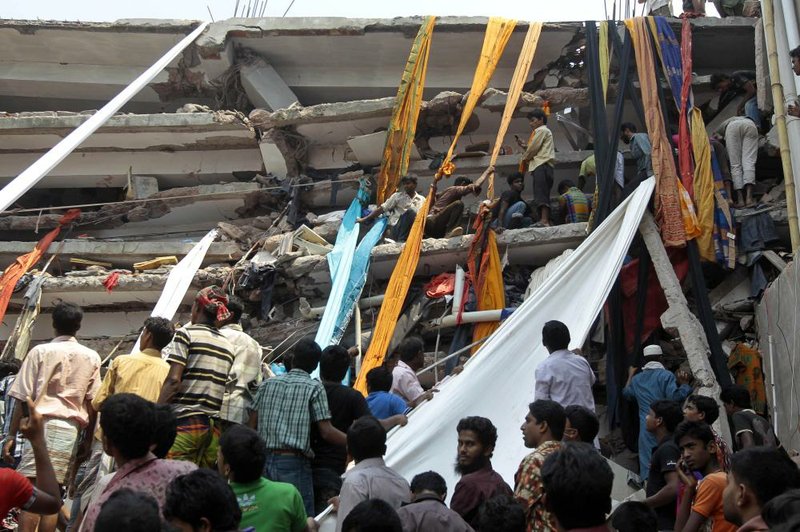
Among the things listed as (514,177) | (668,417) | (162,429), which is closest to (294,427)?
(162,429)

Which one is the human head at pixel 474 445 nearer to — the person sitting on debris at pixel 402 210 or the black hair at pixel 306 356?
the black hair at pixel 306 356

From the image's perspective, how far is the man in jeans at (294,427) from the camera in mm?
5461

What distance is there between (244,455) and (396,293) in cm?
535

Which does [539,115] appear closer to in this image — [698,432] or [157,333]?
[157,333]

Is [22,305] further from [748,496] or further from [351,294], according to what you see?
[748,496]

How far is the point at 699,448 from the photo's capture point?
206 inches

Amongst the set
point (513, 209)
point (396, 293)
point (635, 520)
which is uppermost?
point (513, 209)

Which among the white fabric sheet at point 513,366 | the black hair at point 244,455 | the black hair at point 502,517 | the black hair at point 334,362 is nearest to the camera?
the black hair at point 502,517

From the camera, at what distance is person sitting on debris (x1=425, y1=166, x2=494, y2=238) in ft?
34.2

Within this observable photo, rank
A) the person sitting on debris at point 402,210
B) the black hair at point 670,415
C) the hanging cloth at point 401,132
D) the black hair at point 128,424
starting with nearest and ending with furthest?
1. the black hair at point 128,424
2. the black hair at point 670,415
3. the person sitting on debris at point 402,210
4. the hanging cloth at point 401,132

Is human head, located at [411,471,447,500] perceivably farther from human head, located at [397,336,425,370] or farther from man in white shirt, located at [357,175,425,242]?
man in white shirt, located at [357,175,425,242]

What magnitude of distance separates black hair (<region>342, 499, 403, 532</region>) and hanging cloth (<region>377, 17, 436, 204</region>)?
756cm

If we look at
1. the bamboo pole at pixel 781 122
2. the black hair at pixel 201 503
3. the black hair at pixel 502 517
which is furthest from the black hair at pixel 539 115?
the black hair at pixel 201 503

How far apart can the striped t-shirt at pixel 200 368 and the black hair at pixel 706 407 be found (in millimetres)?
2742
